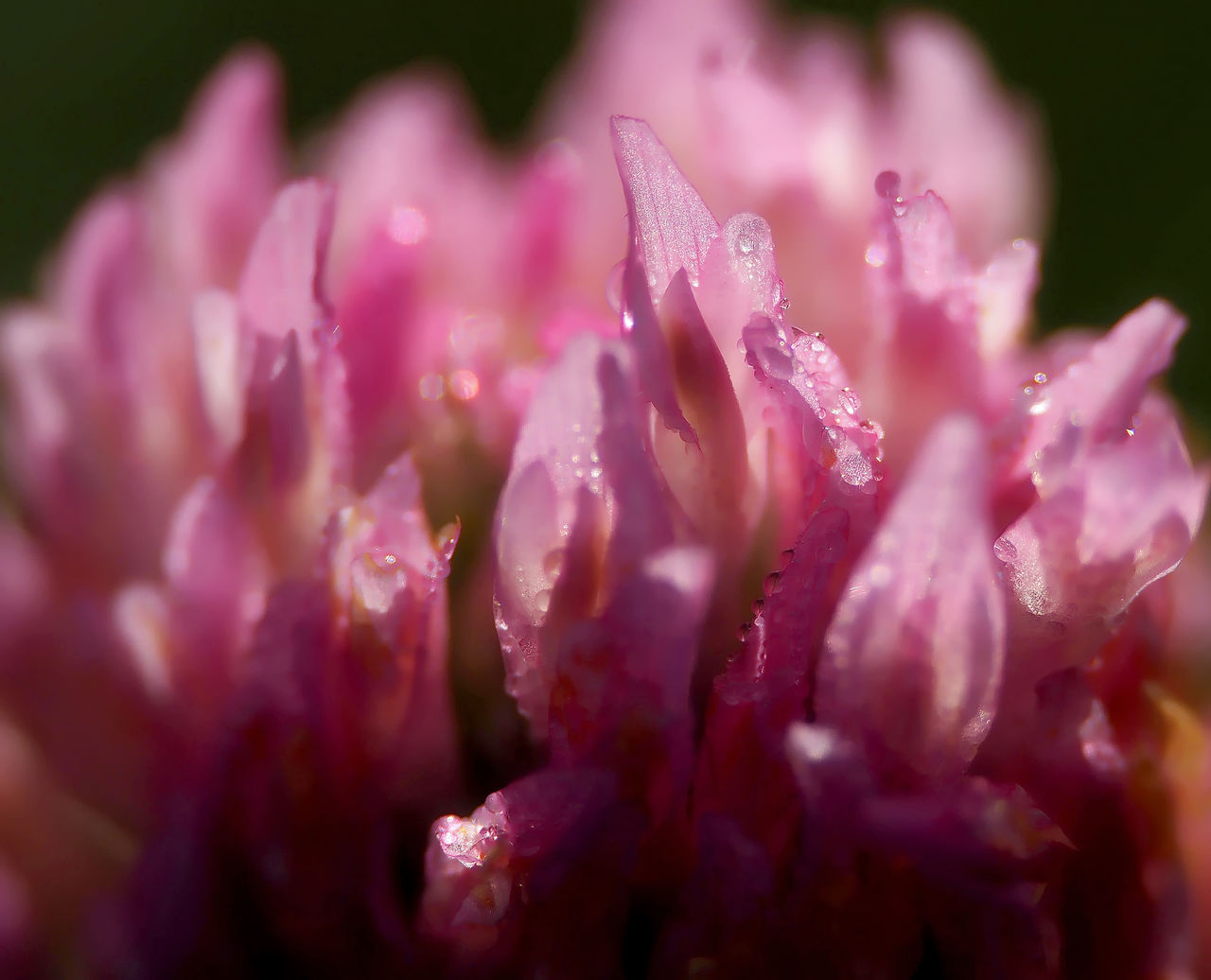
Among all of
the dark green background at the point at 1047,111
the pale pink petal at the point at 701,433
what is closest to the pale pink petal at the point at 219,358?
the pale pink petal at the point at 701,433

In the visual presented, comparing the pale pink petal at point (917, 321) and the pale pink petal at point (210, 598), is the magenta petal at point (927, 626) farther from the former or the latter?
the pale pink petal at point (210, 598)

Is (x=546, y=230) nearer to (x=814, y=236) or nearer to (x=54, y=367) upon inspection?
(x=814, y=236)

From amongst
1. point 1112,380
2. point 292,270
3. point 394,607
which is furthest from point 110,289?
point 1112,380

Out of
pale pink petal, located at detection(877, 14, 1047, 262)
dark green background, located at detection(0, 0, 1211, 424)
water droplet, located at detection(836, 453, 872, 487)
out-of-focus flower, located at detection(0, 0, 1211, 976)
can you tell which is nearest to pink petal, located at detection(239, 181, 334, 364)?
out-of-focus flower, located at detection(0, 0, 1211, 976)

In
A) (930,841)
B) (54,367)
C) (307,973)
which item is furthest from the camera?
(54,367)

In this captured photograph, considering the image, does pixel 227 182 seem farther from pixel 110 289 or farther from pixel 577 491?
pixel 577 491

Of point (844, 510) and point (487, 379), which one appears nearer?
point (844, 510)

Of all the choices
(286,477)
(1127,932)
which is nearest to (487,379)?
(286,477)
